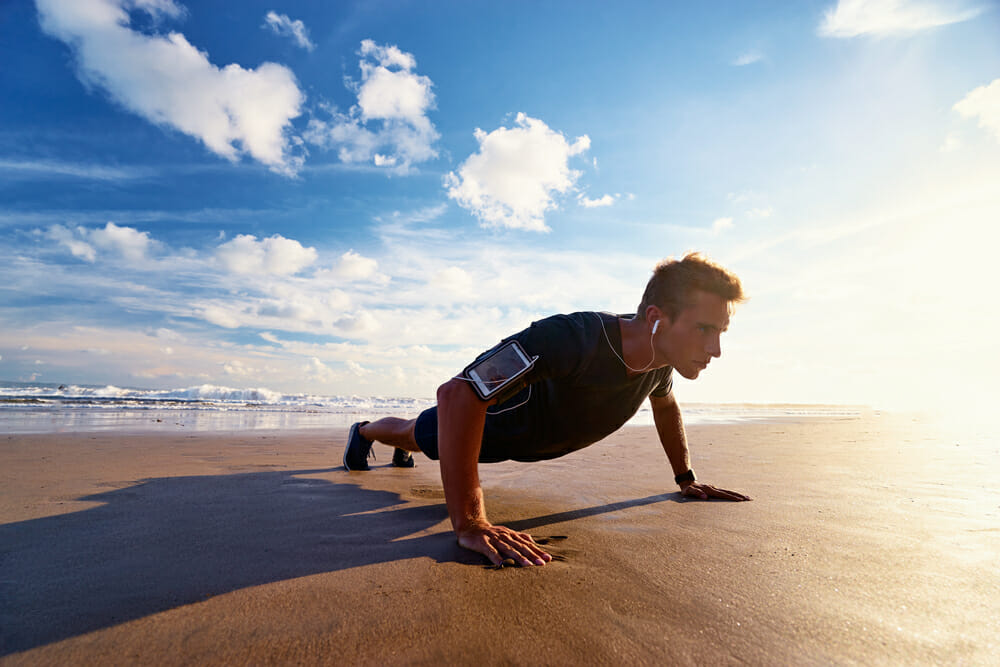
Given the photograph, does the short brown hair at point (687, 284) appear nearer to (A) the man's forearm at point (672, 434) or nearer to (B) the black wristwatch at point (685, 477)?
(A) the man's forearm at point (672, 434)

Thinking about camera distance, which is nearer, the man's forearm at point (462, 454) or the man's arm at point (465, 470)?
the man's arm at point (465, 470)

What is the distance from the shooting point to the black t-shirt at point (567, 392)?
2.34 metres

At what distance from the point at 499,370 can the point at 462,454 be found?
0.40 meters

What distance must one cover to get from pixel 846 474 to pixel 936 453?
92.2 inches

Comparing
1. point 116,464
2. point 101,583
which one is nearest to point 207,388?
point 116,464

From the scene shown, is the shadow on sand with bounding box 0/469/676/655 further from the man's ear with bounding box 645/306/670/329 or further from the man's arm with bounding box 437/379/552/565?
the man's ear with bounding box 645/306/670/329

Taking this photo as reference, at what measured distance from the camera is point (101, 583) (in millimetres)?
1510

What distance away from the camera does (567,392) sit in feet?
8.52

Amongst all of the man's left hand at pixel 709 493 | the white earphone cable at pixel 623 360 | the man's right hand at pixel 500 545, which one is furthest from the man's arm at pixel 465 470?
A: the man's left hand at pixel 709 493

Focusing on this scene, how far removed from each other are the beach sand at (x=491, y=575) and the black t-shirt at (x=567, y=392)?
39 cm

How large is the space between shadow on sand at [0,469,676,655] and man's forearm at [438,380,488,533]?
15 centimetres

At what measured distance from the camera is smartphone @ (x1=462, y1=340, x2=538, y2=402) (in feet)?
7.02

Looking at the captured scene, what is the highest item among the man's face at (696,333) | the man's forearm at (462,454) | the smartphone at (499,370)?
the man's face at (696,333)

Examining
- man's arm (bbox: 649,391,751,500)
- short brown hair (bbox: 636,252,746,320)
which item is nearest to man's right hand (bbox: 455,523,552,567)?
short brown hair (bbox: 636,252,746,320)
